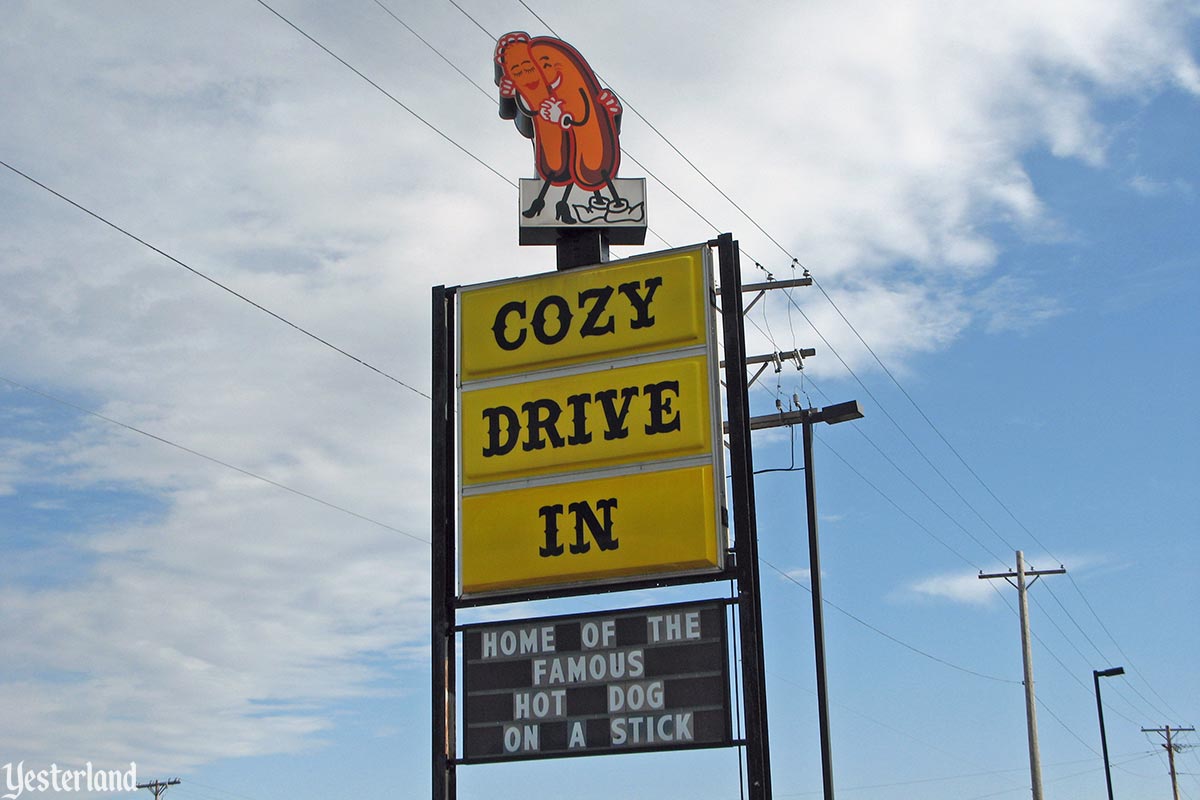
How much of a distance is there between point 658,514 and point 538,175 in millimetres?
4263

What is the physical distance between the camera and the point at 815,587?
25.0 m

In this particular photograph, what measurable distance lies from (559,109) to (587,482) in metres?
4.49

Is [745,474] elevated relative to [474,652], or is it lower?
elevated

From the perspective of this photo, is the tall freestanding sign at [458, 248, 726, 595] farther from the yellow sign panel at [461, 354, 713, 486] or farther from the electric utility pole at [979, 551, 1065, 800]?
the electric utility pole at [979, 551, 1065, 800]

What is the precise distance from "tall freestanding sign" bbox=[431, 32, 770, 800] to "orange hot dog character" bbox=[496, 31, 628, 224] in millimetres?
28

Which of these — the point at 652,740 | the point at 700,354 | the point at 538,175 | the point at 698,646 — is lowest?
the point at 652,740

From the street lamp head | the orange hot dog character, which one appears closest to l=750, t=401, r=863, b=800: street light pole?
the street lamp head

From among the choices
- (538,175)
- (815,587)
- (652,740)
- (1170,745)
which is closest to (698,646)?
(652,740)

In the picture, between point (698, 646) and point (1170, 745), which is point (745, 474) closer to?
point (698, 646)

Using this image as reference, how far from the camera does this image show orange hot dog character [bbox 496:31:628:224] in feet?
51.0

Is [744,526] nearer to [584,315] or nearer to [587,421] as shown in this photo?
[587,421]

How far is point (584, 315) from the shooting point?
1462 cm

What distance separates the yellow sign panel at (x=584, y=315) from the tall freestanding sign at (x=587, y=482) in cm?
2

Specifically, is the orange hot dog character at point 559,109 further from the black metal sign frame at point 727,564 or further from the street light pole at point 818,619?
the street light pole at point 818,619
